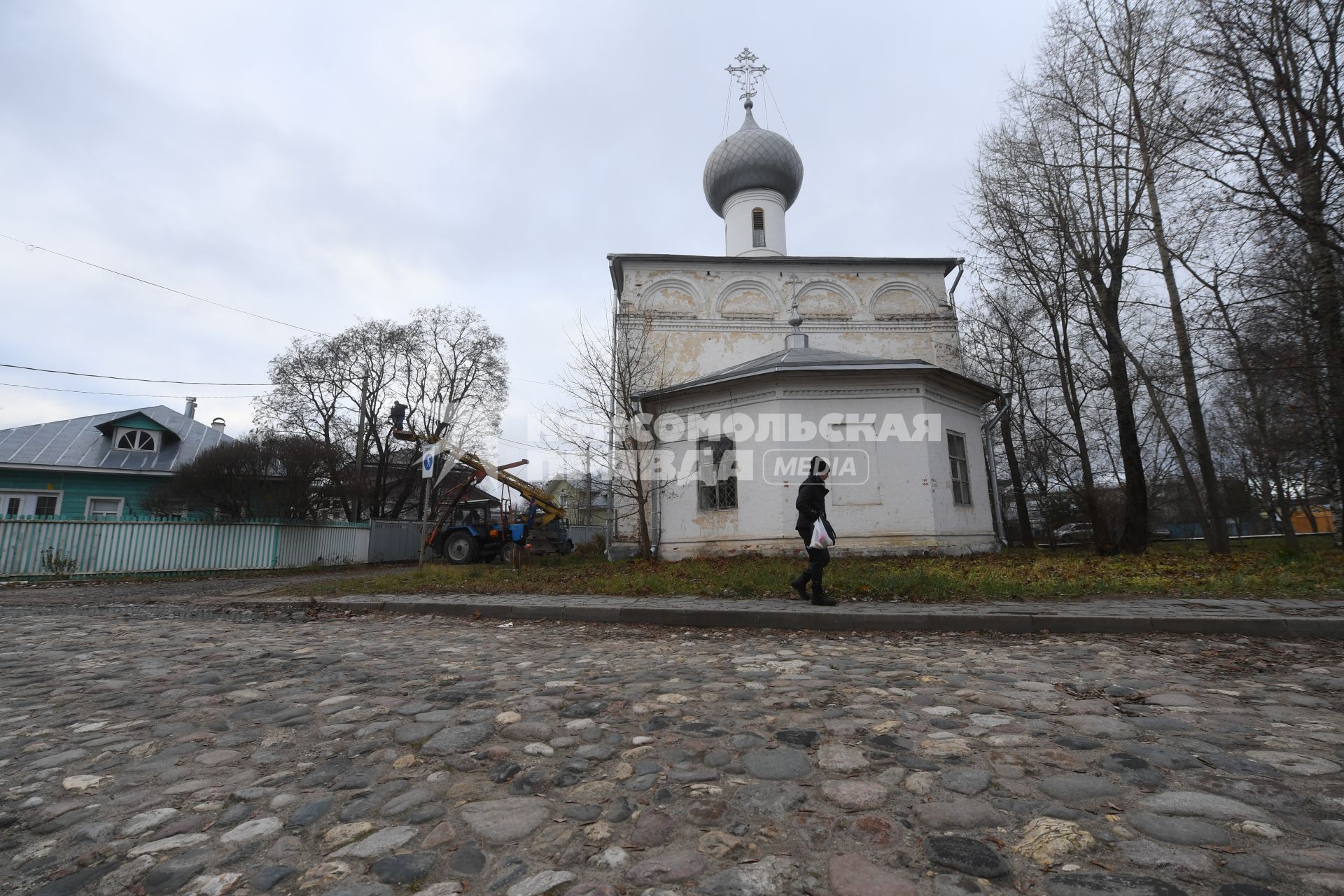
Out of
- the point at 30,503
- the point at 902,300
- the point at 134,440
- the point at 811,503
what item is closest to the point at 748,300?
the point at 902,300

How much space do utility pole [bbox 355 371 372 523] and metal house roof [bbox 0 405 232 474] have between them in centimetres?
469

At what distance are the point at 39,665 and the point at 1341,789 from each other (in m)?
7.70

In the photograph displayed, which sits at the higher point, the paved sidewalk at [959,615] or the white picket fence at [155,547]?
the white picket fence at [155,547]

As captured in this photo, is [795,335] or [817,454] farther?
[795,335]

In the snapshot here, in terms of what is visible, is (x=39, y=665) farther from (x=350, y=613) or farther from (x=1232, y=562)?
(x=1232, y=562)

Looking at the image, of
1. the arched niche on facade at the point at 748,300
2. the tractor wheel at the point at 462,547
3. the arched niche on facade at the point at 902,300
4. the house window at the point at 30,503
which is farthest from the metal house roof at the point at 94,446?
the arched niche on facade at the point at 902,300

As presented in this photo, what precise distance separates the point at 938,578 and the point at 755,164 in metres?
20.1

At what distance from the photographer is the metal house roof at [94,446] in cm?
2220

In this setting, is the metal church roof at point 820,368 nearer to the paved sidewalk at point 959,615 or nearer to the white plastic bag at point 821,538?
the white plastic bag at point 821,538

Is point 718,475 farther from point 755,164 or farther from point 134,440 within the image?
point 134,440

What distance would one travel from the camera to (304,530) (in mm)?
20500

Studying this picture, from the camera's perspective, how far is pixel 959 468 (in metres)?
15.0

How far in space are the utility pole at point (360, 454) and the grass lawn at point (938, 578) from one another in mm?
14037

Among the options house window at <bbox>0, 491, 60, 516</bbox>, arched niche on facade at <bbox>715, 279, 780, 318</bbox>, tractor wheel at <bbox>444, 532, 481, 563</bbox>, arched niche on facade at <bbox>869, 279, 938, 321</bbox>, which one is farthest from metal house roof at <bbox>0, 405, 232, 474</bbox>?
arched niche on facade at <bbox>869, 279, 938, 321</bbox>
